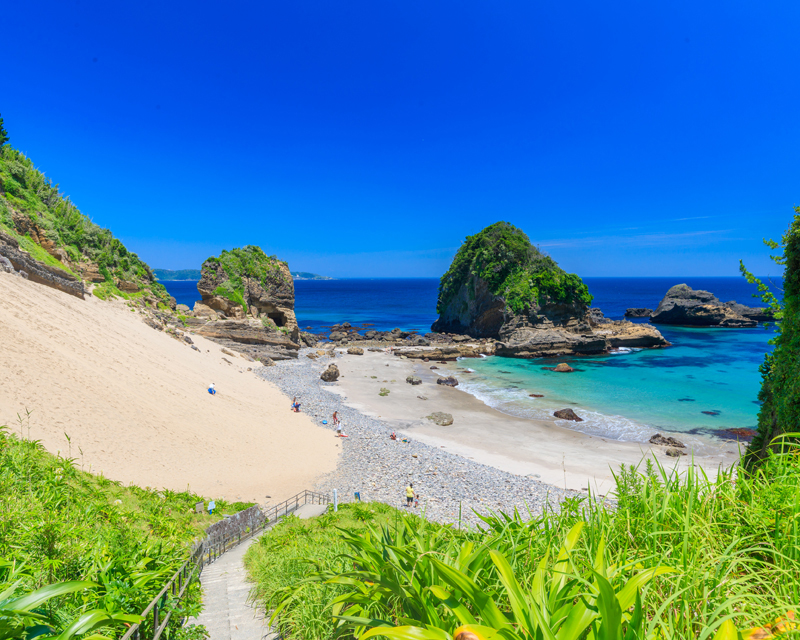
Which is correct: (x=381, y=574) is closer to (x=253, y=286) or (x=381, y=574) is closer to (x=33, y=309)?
(x=33, y=309)

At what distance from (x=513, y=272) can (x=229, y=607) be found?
172 feet

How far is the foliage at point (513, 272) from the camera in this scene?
162 ft

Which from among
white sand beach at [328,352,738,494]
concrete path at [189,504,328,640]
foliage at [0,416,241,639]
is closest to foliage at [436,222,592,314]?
white sand beach at [328,352,738,494]

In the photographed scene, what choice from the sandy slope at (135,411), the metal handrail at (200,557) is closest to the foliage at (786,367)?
the metal handrail at (200,557)

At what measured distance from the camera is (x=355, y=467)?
1661 cm

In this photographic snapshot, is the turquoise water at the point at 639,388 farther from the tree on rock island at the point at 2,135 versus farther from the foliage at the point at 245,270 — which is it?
the tree on rock island at the point at 2,135

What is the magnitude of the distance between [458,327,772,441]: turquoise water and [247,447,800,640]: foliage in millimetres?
22118

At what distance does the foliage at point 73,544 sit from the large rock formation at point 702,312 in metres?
81.1

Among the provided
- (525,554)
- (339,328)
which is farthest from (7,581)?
(339,328)

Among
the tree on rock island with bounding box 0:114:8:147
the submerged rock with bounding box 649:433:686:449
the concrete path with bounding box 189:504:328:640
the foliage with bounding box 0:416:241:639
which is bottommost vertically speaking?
the submerged rock with bounding box 649:433:686:449

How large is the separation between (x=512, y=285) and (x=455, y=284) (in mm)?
13767

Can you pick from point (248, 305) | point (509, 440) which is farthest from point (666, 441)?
point (248, 305)

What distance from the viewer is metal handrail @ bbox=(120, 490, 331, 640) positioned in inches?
121

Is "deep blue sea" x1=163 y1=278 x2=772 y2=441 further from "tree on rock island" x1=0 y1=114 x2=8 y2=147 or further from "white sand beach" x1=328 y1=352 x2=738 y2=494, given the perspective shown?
"tree on rock island" x1=0 y1=114 x2=8 y2=147
